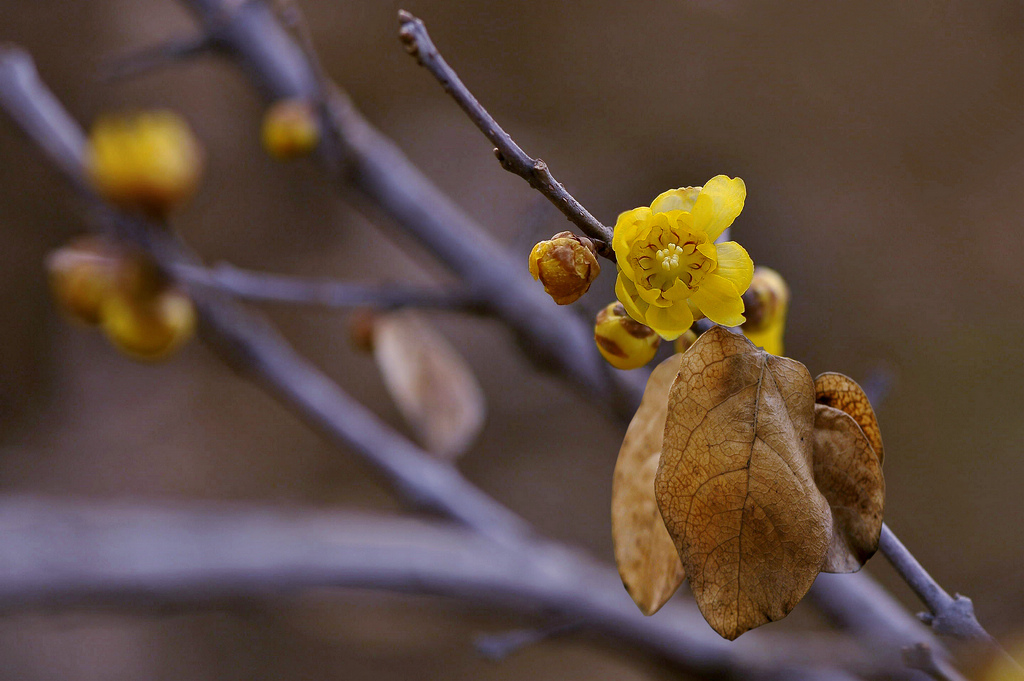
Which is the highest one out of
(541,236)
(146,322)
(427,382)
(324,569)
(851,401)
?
(541,236)

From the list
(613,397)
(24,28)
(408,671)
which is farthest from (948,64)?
(24,28)

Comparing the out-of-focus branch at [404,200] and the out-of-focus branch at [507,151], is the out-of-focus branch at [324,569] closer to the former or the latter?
the out-of-focus branch at [404,200]

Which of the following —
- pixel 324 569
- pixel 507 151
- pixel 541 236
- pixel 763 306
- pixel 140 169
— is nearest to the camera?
pixel 507 151

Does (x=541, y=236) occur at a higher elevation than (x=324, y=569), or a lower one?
higher

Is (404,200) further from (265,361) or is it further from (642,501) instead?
(642,501)

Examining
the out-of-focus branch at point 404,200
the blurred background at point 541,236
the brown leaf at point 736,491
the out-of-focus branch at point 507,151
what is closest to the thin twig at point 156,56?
the out-of-focus branch at point 404,200

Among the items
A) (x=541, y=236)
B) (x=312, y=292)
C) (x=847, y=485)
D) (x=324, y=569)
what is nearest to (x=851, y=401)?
(x=847, y=485)

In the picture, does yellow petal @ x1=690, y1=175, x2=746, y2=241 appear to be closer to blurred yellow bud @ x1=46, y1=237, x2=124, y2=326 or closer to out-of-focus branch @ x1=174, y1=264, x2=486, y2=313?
out-of-focus branch @ x1=174, y1=264, x2=486, y2=313

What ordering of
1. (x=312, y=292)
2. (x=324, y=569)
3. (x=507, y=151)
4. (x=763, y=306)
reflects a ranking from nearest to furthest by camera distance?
(x=507, y=151) < (x=763, y=306) < (x=312, y=292) < (x=324, y=569)
